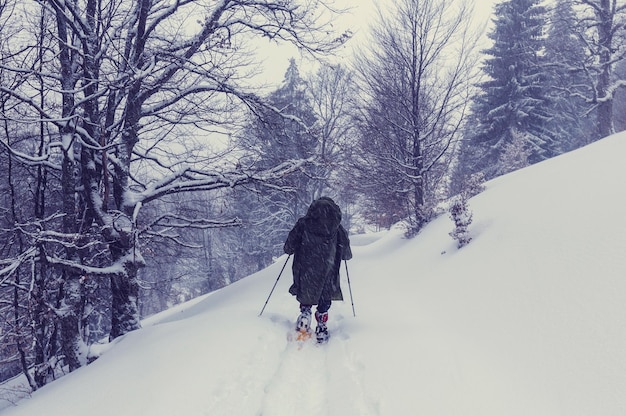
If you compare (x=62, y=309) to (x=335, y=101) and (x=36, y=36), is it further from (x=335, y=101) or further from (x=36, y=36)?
(x=335, y=101)

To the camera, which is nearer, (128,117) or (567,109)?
(128,117)

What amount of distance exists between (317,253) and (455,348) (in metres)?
2.47

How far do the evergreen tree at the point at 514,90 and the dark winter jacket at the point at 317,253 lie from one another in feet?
69.8

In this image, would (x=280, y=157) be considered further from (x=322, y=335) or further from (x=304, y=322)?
(x=322, y=335)

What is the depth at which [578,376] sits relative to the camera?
276cm

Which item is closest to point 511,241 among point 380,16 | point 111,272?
point 111,272

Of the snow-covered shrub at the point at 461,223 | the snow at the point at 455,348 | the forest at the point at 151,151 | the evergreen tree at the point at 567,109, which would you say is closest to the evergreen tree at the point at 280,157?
the forest at the point at 151,151

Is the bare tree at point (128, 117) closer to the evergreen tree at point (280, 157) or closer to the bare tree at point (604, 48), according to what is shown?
the evergreen tree at point (280, 157)

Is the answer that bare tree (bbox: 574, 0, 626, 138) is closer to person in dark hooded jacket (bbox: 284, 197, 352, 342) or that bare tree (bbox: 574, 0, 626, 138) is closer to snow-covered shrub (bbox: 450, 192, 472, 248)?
snow-covered shrub (bbox: 450, 192, 472, 248)

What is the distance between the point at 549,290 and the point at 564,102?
104 feet

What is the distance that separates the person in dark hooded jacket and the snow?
52 centimetres

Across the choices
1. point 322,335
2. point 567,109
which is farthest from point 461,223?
point 567,109

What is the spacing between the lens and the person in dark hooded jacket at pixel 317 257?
18.3 feet

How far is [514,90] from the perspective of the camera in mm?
24766
